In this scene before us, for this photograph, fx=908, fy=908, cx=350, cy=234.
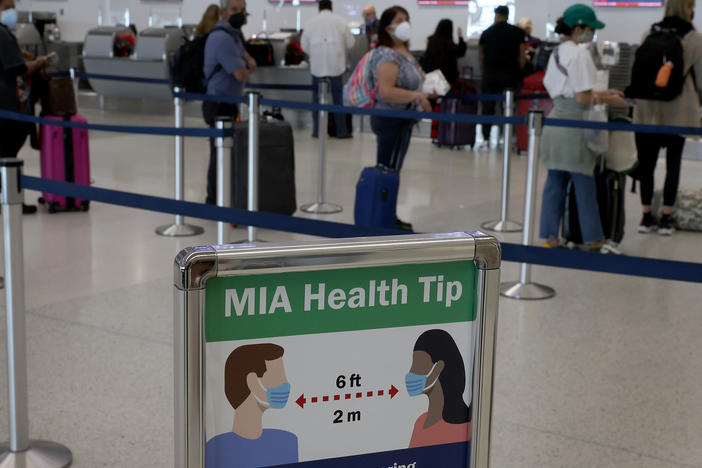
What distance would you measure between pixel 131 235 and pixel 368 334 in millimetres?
4836

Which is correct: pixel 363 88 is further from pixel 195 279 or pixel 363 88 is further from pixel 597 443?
pixel 195 279

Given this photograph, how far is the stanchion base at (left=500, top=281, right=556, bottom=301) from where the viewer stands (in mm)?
4688

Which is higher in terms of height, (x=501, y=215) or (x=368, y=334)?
(x=368, y=334)

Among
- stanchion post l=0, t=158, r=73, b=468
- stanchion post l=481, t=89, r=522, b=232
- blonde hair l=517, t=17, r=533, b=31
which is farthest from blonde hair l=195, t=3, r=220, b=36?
blonde hair l=517, t=17, r=533, b=31

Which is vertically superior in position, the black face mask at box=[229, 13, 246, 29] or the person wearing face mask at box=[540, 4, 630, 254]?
the black face mask at box=[229, 13, 246, 29]

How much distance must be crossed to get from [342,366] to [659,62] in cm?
523

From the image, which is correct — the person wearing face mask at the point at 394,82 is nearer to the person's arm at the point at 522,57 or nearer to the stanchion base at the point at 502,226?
the stanchion base at the point at 502,226

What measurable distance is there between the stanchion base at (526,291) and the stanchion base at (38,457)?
2.54m

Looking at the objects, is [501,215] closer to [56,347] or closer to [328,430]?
[56,347]

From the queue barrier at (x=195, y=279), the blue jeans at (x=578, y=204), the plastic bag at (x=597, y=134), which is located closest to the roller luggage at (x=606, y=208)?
the blue jeans at (x=578, y=204)

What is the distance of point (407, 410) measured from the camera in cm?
147

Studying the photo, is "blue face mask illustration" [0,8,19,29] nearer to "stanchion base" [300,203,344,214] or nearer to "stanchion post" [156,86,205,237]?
"stanchion post" [156,86,205,237]

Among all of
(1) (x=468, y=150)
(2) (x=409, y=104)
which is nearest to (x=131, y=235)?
(2) (x=409, y=104)

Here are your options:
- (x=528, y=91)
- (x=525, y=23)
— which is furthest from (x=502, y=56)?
(x=525, y=23)
